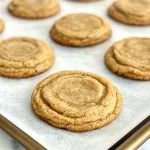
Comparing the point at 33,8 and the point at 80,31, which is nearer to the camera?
the point at 80,31

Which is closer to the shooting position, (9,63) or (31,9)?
(9,63)

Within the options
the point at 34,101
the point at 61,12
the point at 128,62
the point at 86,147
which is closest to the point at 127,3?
the point at 61,12

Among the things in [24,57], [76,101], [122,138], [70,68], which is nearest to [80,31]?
Result: [70,68]

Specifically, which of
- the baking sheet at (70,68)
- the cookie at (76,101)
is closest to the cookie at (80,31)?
the baking sheet at (70,68)

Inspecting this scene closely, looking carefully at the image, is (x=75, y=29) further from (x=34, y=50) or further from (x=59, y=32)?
→ (x=34, y=50)

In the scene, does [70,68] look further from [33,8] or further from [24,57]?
[33,8]

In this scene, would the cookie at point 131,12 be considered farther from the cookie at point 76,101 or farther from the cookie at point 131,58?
the cookie at point 76,101
